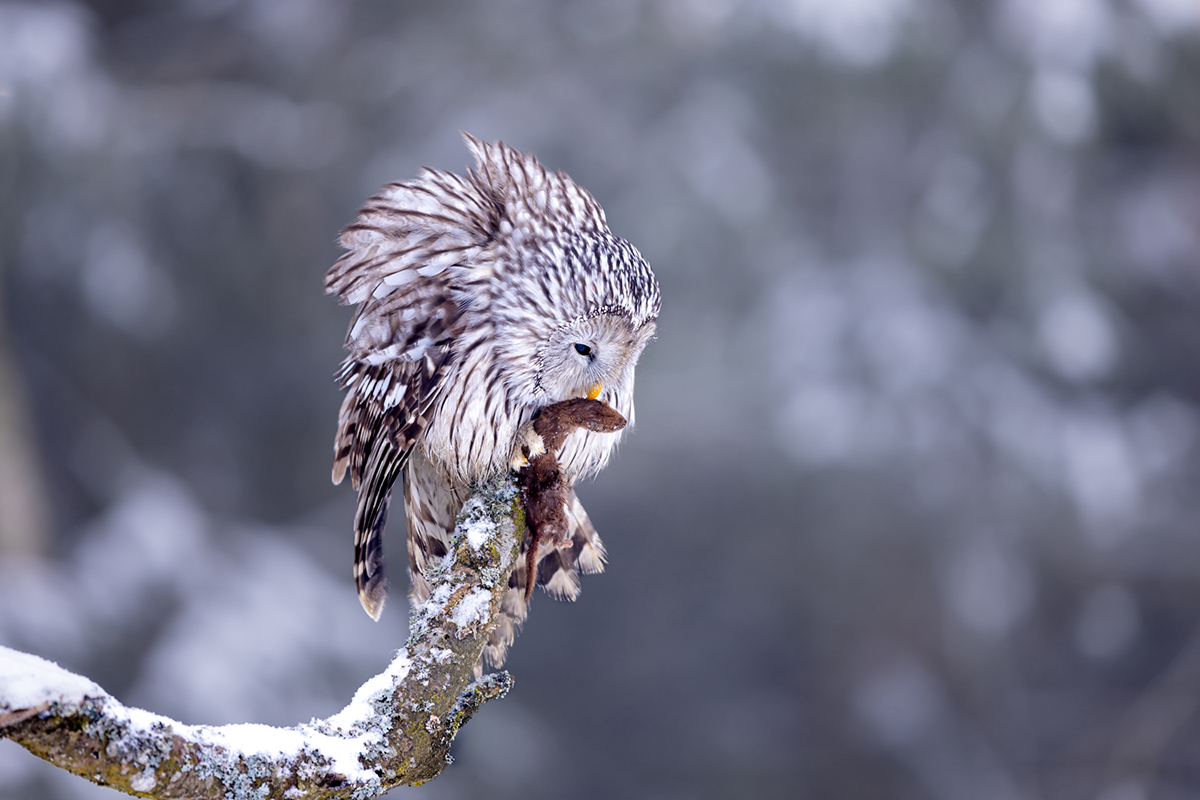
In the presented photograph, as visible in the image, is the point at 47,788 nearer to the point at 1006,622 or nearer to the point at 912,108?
the point at 1006,622

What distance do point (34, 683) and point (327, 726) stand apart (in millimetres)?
336

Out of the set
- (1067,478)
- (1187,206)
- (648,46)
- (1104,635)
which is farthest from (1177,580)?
(648,46)

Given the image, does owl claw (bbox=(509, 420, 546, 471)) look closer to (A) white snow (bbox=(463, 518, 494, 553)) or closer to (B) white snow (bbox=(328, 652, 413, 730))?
(A) white snow (bbox=(463, 518, 494, 553))

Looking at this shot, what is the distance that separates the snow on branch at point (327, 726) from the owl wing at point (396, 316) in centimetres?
29

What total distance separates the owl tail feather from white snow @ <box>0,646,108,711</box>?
0.81 m

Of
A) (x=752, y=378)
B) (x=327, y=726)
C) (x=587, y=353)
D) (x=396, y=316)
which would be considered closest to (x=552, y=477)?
(x=587, y=353)

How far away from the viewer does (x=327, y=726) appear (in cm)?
102

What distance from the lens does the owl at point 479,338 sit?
1535 mm

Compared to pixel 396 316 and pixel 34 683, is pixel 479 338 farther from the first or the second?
pixel 34 683

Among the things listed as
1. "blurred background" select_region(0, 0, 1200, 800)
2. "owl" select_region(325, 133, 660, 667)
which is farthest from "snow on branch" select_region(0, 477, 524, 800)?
"blurred background" select_region(0, 0, 1200, 800)

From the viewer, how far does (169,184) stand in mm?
3965

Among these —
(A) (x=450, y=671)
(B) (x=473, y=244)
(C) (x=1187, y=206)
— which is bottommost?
(A) (x=450, y=671)

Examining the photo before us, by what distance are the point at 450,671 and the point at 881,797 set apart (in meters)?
3.61

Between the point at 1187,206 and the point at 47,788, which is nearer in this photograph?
the point at 47,788
